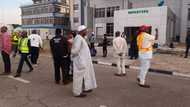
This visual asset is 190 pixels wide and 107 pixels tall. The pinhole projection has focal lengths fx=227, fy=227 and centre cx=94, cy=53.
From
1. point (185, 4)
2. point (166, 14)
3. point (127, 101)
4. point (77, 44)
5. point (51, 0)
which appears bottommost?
point (127, 101)

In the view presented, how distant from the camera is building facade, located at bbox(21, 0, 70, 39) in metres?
70.7

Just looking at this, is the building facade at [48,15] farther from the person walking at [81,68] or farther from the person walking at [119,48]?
the person walking at [81,68]

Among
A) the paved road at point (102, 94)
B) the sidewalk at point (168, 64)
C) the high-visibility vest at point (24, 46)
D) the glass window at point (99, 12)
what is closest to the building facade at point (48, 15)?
the glass window at point (99, 12)

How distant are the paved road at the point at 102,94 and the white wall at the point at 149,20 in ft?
75.6

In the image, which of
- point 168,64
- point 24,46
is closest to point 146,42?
point 24,46

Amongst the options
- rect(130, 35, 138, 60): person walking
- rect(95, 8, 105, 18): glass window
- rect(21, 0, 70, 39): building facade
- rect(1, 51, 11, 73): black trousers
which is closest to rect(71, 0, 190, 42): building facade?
rect(95, 8, 105, 18): glass window

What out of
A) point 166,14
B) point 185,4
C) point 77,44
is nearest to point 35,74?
point 77,44

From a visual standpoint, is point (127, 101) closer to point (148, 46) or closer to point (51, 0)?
point (148, 46)

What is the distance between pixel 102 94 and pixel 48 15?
68.9 meters

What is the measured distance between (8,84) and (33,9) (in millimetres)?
76011

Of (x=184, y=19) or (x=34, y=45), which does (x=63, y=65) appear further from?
(x=184, y=19)

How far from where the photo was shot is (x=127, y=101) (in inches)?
208

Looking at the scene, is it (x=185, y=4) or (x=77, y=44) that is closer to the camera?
(x=77, y=44)

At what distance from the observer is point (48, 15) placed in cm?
7181
